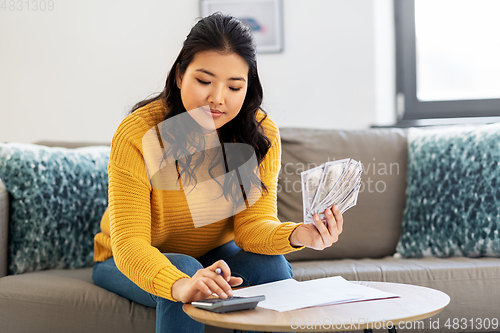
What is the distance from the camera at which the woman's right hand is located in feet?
2.55

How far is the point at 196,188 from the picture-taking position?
1.19 meters

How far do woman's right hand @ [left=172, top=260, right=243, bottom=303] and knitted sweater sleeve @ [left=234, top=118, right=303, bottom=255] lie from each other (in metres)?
0.26

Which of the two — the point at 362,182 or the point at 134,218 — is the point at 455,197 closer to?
the point at 362,182

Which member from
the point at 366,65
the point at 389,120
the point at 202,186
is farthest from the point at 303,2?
the point at 202,186

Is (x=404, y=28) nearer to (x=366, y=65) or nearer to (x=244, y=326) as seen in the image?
(x=366, y=65)

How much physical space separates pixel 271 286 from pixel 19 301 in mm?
794

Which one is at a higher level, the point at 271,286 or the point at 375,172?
the point at 375,172

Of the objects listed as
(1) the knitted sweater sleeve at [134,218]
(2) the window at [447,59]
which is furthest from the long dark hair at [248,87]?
(2) the window at [447,59]

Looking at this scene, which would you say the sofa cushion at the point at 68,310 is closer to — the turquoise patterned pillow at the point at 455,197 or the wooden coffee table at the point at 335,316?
the wooden coffee table at the point at 335,316

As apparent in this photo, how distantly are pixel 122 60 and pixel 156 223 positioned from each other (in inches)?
55.1

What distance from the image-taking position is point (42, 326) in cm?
124

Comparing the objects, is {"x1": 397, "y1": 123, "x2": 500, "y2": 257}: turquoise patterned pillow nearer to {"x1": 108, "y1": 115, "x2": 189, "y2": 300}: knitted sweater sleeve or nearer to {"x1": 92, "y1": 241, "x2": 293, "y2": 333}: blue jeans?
{"x1": 92, "y1": 241, "x2": 293, "y2": 333}: blue jeans

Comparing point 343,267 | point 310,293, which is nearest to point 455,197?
point 343,267

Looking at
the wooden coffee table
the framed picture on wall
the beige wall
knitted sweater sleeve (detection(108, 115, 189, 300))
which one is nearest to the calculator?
the wooden coffee table
